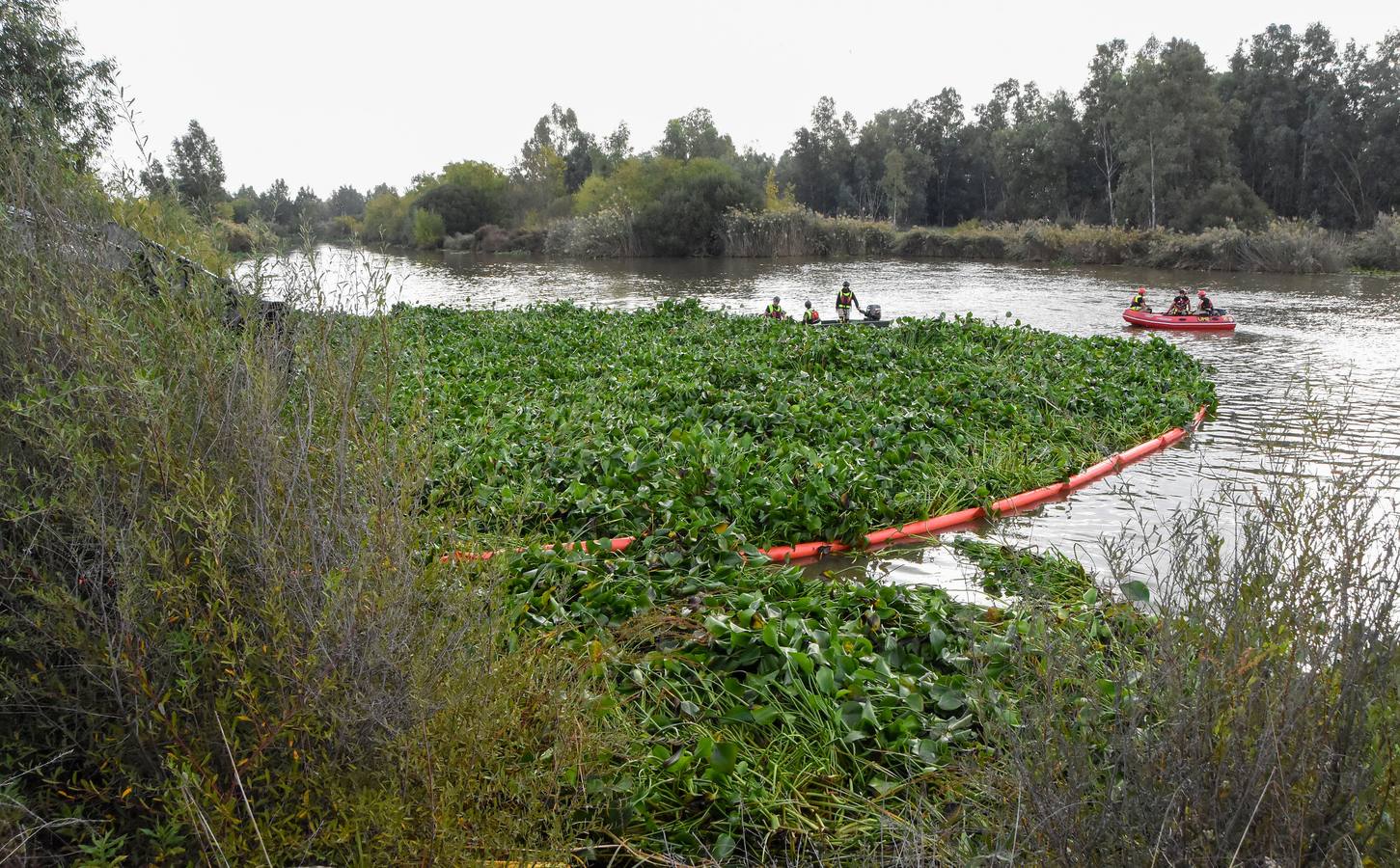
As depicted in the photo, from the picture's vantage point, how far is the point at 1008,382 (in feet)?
33.6

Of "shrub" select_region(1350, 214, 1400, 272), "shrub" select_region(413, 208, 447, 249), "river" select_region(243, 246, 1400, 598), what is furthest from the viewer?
"shrub" select_region(413, 208, 447, 249)

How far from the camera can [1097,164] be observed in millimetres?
61594

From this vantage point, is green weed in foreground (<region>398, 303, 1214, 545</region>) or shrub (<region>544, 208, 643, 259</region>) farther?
shrub (<region>544, 208, 643, 259</region>)

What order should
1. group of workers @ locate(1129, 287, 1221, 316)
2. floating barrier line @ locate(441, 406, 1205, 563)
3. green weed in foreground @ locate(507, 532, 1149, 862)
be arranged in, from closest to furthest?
green weed in foreground @ locate(507, 532, 1149, 862) < floating barrier line @ locate(441, 406, 1205, 563) < group of workers @ locate(1129, 287, 1221, 316)

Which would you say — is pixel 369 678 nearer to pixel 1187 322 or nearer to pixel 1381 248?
pixel 1187 322

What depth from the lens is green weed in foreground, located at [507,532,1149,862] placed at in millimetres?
3209

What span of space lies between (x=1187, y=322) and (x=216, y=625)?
1976cm

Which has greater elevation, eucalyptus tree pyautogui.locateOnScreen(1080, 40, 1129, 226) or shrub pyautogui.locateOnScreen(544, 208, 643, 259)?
eucalyptus tree pyautogui.locateOnScreen(1080, 40, 1129, 226)

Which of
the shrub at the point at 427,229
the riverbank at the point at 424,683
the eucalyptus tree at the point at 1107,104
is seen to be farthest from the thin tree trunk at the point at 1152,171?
the riverbank at the point at 424,683

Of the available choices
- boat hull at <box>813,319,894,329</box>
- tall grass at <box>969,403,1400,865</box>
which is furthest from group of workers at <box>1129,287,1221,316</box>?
tall grass at <box>969,403,1400,865</box>

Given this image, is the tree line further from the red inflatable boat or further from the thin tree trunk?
the red inflatable boat

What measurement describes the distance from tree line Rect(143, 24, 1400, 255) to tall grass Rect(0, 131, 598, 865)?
33.6m

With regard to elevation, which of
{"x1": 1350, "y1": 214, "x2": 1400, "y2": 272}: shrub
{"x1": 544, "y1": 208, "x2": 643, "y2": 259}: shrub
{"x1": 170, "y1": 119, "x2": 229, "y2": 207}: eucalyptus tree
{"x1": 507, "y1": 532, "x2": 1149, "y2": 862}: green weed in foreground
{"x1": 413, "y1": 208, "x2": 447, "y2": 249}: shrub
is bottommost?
{"x1": 507, "y1": 532, "x2": 1149, "y2": 862}: green weed in foreground

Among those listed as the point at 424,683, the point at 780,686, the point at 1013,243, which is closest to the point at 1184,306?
the point at 780,686
